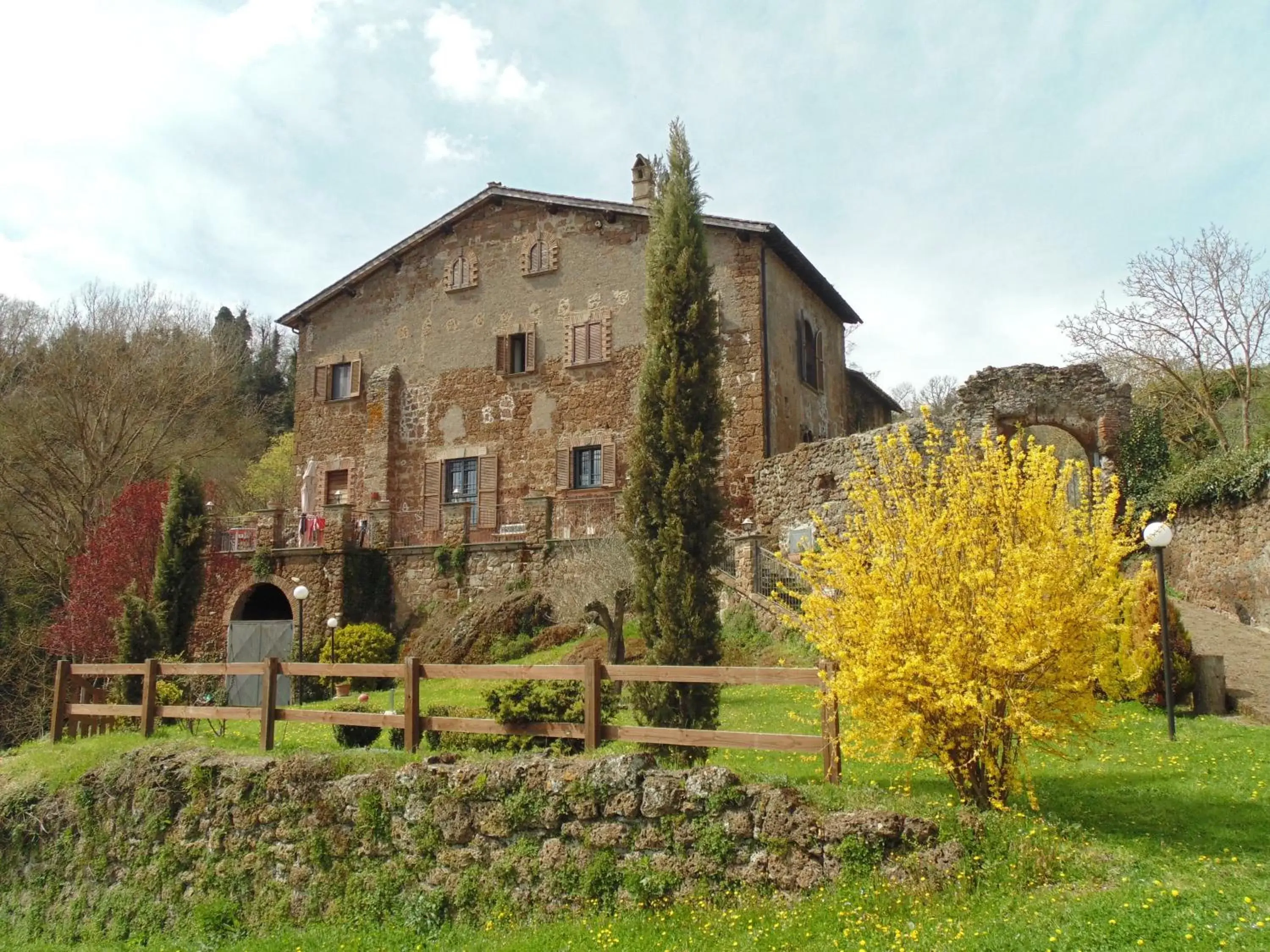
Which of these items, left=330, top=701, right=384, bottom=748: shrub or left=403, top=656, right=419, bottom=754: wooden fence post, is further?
left=330, top=701, right=384, bottom=748: shrub

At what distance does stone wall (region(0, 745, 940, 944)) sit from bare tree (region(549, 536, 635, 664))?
271 inches

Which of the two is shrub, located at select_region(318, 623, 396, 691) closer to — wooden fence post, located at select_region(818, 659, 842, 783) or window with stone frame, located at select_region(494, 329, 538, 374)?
window with stone frame, located at select_region(494, 329, 538, 374)

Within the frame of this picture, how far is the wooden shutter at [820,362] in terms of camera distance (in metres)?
24.3

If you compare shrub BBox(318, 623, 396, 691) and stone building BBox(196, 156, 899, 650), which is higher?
stone building BBox(196, 156, 899, 650)

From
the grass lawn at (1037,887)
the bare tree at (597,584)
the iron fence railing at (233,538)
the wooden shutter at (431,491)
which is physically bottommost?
the grass lawn at (1037,887)

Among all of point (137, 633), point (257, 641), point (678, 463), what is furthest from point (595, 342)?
point (678, 463)

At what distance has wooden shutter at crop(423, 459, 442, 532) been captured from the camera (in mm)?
23891

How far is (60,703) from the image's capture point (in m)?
12.3

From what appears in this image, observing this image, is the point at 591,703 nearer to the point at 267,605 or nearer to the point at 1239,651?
the point at 1239,651

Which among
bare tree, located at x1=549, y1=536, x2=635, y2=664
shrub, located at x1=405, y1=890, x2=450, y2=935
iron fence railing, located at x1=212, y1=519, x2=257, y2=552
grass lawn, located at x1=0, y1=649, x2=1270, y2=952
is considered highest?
iron fence railing, located at x1=212, y1=519, x2=257, y2=552

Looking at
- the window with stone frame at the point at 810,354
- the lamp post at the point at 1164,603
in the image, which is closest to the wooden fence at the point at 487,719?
the lamp post at the point at 1164,603

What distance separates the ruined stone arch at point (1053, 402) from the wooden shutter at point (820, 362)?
250 inches

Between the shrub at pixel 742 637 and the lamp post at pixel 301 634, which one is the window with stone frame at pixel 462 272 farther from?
the shrub at pixel 742 637

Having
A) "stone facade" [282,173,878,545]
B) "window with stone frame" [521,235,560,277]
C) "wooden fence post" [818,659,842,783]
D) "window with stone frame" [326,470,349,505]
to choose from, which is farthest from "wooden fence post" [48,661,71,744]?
"window with stone frame" [521,235,560,277]
